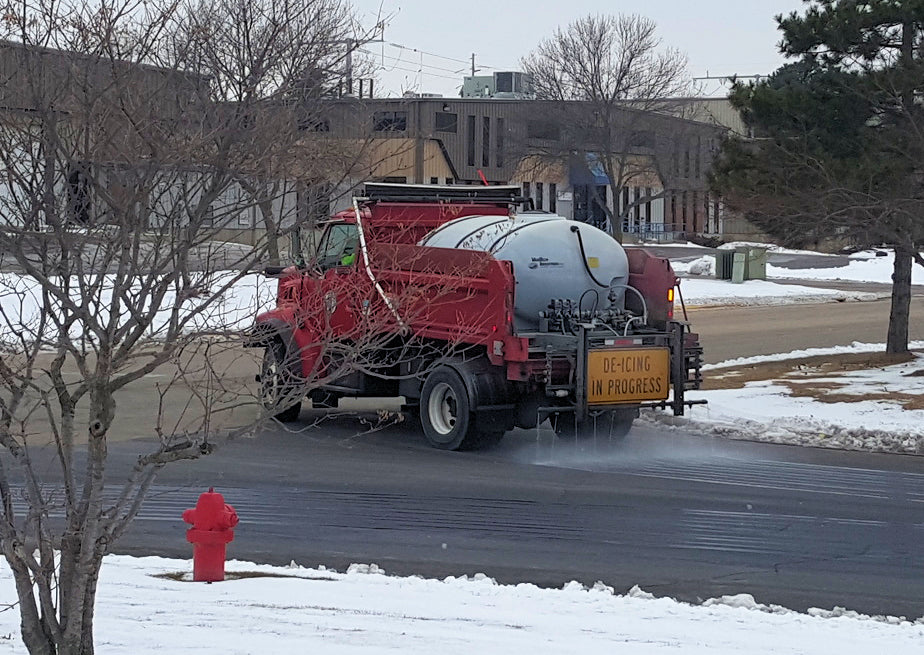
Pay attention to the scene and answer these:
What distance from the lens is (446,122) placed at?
216ft

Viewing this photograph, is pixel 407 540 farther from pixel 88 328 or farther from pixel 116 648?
pixel 88 328

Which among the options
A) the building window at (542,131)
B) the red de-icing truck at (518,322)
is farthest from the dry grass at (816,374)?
the building window at (542,131)

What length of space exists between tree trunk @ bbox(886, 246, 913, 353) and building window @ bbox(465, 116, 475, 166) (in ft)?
152

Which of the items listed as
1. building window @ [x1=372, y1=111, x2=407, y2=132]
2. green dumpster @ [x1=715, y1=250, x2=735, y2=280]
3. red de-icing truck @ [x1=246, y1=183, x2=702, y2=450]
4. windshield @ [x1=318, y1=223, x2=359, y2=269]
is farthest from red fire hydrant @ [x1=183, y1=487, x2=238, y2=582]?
green dumpster @ [x1=715, y1=250, x2=735, y2=280]

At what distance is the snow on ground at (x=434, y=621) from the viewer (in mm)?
6700

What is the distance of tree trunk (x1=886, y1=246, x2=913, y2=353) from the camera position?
22109 mm

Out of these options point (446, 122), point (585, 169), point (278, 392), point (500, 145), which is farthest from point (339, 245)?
point (446, 122)

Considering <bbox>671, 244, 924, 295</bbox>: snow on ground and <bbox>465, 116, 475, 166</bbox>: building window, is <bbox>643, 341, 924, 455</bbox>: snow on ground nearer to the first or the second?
<bbox>671, 244, 924, 295</bbox>: snow on ground

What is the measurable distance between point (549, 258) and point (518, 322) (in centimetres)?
78

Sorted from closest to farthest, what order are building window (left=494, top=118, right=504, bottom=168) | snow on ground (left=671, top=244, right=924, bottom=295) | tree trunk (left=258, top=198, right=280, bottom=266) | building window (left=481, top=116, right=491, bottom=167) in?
tree trunk (left=258, top=198, right=280, bottom=266) < snow on ground (left=671, top=244, right=924, bottom=295) < building window (left=494, top=118, right=504, bottom=168) < building window (left=481, top=116, right=491, bottom=167)

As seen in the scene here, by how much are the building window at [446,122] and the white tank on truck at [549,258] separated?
160 ft

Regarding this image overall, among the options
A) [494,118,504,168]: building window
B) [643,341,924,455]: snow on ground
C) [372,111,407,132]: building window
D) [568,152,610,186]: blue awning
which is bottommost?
[643,341,924,455]: snow on ground

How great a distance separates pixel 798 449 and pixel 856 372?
255 inches

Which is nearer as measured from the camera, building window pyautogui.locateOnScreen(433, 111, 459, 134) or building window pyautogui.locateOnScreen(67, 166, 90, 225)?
building window pyautogui.locateOnScreen(67, 166, 90, 225)
